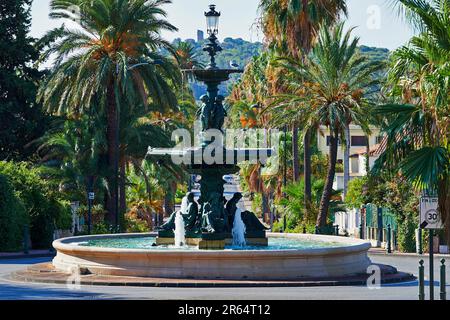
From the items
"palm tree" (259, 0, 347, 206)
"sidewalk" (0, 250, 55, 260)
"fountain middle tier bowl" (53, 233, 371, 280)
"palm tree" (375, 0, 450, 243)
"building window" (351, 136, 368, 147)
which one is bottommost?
"sidewalk" (0, 250, 55, 260)

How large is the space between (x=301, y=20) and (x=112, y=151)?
11.1m

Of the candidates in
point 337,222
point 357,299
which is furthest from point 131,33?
point 357,299

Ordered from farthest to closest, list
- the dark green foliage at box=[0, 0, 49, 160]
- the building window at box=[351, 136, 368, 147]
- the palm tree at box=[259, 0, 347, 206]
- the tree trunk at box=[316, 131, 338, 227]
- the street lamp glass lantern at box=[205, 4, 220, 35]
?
the building window at box=[351, 136, 368, 147] < the dark green foliage at box=[0, 0, 49, 160] < the palm tree at box=[259, 0, 347, 206] < the tree trunk at box=[316, 131, 338, 227] < the street lamp glass lantern at box=[205, 4, 220, 35]

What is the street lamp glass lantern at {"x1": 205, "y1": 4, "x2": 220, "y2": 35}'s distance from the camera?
3052 centimetres

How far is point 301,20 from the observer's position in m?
50.7

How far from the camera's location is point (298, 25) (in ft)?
167

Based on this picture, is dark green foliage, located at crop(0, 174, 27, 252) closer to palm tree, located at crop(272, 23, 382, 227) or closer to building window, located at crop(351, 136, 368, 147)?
palm tree, located at crop(272, 23, 382, 227)

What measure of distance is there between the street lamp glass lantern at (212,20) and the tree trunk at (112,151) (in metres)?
15.0

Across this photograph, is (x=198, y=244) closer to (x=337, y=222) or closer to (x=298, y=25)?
(x=298, y=25)

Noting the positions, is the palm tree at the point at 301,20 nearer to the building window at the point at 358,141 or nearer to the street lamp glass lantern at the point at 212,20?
the street lamp glass lantern at the point at 212,20

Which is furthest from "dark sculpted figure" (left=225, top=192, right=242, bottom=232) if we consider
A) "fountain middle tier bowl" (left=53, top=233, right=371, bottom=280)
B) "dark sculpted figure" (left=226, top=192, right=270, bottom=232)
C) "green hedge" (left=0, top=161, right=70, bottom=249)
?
"green hedge" (left=0, top=161, right=70, bottom=249)

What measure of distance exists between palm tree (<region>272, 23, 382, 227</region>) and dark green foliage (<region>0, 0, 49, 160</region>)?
1938 centimetres

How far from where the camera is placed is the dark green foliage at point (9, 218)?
40.7 metres

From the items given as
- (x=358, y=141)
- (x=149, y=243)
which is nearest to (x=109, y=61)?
(x=149, y=243)
